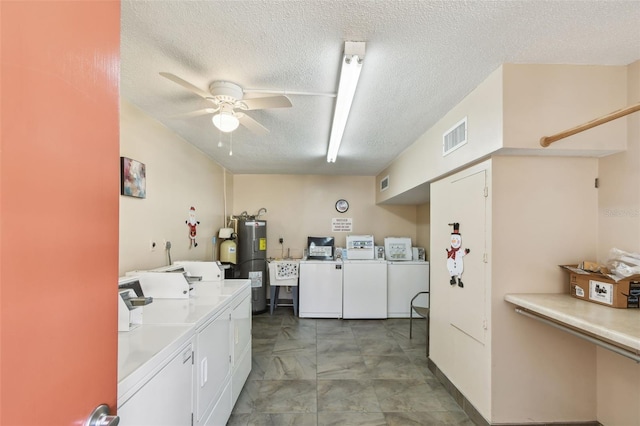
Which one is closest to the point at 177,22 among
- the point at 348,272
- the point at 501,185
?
the point at 501,185

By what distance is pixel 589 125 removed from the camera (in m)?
1.47

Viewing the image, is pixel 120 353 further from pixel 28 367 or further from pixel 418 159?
pixel 418 159

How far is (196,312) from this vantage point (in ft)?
5.64

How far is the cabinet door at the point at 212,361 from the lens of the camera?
5.17ft

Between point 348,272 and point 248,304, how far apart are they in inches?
83.3

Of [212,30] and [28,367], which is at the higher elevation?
[212,30]

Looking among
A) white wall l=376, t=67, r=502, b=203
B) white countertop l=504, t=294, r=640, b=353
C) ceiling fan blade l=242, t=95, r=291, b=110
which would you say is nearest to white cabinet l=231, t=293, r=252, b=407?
ceiling fan blade l=242, t=95, r=291, b=110

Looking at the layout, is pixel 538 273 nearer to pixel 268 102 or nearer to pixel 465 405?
pixel 465 405

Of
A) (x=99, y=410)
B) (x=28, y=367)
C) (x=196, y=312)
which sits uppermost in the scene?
(x=28, y=367)

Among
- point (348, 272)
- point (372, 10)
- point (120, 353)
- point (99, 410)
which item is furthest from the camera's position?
point (348, 272)

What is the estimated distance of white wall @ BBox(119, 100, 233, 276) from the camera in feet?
7.29

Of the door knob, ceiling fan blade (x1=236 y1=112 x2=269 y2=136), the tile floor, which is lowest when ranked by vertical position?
the tile floor

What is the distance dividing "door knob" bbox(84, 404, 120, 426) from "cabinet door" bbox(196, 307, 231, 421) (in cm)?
102

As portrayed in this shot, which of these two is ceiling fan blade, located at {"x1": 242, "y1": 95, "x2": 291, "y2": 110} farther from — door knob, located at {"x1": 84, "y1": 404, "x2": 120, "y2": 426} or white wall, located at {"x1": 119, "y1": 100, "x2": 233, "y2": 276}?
door knob, located at {"x1": 84, "y1": 404, "x2": 120, "y2": 426}
